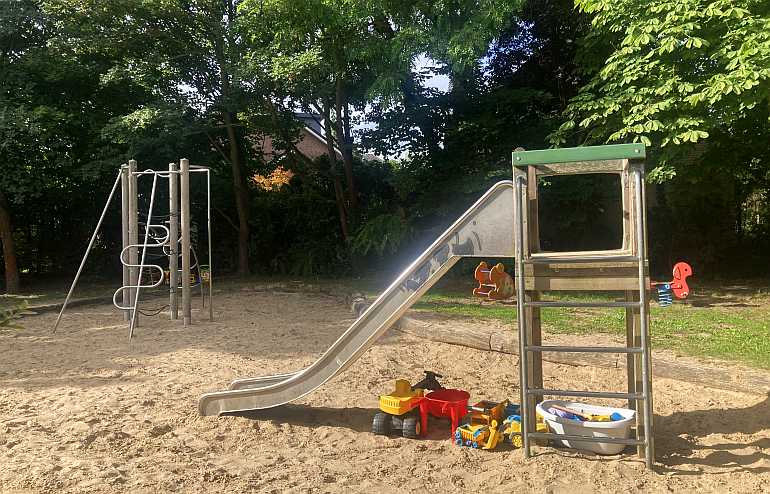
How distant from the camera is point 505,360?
20.3 feet

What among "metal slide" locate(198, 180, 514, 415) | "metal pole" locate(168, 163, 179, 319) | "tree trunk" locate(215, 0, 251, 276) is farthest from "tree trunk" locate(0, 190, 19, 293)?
"metal slide" locate(198, 180, 514, 415)

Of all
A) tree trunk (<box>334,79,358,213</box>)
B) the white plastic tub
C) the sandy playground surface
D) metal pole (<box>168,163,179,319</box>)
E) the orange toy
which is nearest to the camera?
the sandy playground surface

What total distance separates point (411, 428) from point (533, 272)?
131 cm

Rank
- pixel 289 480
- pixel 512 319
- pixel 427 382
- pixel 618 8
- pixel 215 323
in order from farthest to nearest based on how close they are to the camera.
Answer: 1. pixel 618 8
2. pixel 215 323
3. pixel 512 319
4. pixel 427 382
5. pixel 289 480

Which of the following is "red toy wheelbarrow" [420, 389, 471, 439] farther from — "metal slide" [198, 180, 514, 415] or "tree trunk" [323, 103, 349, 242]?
"tree trunk" [323, 103, 349, 242]

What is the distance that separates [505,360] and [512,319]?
1.98 meters

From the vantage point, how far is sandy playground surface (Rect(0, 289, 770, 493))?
3365 millimetres

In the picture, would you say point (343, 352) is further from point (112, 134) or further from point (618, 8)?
point (112, 134)

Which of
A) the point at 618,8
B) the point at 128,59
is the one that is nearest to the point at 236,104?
the point at 128,59

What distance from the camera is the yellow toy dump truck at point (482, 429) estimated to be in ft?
12.7

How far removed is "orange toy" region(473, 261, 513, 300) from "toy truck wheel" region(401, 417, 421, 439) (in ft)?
18.2

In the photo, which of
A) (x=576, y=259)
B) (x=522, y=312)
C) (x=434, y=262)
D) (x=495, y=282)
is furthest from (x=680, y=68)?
(x=522, y=312)

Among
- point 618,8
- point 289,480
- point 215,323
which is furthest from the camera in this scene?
point 618,8

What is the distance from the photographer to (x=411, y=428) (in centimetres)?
410
